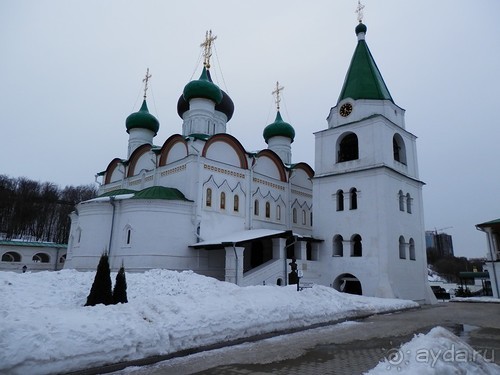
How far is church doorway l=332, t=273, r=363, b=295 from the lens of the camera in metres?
Result: 17.8

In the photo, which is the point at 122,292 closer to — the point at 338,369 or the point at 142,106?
the point at 338,369

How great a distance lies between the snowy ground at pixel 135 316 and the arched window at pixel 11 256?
21.2m

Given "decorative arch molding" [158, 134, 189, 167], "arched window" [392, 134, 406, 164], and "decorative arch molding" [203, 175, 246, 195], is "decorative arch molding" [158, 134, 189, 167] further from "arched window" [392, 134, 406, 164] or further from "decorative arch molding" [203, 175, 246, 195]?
"arched window" [392, 134, 406, 164]

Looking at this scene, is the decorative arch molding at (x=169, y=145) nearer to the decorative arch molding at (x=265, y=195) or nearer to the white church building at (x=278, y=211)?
the white church building at (x=278, y=211)

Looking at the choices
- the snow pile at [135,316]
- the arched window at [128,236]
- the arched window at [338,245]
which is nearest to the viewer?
the snow pile at [135,316]

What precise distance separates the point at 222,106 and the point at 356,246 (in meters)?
11.9

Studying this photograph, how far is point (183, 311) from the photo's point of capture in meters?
6.86

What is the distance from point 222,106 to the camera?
24109 millimetres

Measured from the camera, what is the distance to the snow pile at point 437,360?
13.6 ft

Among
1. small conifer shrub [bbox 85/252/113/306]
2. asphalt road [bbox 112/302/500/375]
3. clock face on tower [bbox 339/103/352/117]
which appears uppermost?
clock face on tower [bbox 339/103/352/117]

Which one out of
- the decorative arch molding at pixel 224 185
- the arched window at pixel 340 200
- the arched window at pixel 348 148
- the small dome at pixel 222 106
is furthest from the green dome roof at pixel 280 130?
the arched window at pixel 340 200

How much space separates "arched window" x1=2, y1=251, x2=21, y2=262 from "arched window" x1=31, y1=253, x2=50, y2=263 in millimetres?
1064

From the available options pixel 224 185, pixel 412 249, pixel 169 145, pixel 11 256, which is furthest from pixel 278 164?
pixel 11 256

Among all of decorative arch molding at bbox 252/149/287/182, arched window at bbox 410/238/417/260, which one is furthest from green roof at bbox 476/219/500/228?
decorative arch molding at bbox 252/149/287/182
